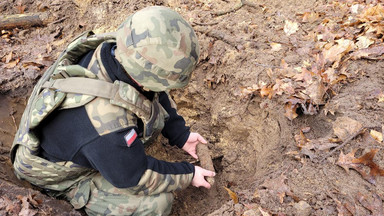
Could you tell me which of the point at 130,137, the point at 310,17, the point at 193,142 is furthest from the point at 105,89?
the point at 310,17

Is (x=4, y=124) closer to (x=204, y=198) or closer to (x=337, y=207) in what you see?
(x=204, y=198)

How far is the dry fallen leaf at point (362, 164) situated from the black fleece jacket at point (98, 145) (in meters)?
1.56

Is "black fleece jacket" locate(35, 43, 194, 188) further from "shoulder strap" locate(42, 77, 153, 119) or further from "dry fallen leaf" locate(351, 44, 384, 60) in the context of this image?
"dry fallen leaf" locate(351, 44, 384, 60)

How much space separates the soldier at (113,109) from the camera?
2.22 metres

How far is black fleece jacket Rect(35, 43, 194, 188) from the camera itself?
2.29 metres

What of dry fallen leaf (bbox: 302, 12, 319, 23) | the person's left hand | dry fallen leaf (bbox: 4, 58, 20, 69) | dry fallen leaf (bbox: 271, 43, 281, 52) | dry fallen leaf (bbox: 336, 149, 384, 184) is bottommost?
the person's left hand

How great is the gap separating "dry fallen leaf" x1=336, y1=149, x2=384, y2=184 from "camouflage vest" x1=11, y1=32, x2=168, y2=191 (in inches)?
65.6

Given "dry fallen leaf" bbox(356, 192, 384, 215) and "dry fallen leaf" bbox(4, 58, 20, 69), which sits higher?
"dry fallen leaf" bbox(356, 192, 384, 215)

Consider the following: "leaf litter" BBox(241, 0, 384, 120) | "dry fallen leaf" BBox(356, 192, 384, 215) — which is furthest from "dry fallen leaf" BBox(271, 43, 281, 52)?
"dry fallen leaf" BBox(356, 192, 384, 215)

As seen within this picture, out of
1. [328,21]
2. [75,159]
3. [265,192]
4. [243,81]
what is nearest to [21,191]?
[75,159]

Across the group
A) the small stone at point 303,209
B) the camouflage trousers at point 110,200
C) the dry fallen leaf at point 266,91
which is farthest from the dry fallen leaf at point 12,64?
the small stone at point 303,209

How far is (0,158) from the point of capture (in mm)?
3377

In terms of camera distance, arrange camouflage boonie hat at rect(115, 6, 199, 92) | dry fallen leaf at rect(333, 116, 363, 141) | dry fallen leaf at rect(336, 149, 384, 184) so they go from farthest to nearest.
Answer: dry fallen leaf at rect(333, 116, 363, 141), dry fallen leaf at rect(336, 149, 384, 184), camouflage boonie hat at rect(115, 6, 199, 92)

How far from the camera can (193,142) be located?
3607 millimetres
